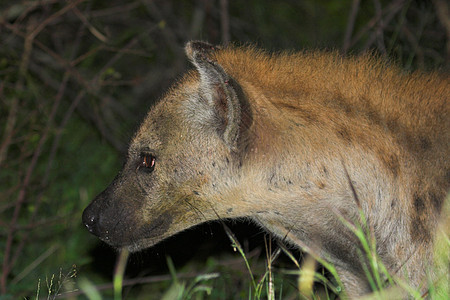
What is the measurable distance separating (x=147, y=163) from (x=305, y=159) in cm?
59

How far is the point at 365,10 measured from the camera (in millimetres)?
4676

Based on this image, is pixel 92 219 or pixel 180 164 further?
pixel 92 219

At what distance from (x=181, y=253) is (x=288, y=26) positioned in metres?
2.38

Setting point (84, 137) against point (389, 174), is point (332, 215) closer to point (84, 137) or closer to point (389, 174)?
point (389, 174)

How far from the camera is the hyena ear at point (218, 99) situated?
75.0 inches

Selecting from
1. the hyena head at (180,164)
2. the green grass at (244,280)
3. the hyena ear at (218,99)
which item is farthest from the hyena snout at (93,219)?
the hyena ear at (218,99)

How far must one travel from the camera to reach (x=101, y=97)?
163 inches

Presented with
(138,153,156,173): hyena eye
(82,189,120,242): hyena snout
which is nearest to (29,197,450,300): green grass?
(82,189,120,242): hyena snout

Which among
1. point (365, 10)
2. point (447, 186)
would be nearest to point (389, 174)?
point (447, 186)

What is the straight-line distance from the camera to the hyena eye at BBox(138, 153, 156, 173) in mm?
2193

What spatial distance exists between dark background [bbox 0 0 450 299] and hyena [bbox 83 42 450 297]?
1.11ft

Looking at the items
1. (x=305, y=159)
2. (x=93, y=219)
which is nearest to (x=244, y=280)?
(x=93, y=219)

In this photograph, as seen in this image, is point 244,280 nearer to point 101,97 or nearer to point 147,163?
point 147,163

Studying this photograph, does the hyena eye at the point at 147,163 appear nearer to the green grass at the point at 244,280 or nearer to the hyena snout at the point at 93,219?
the hyena snout at the point at 93,219
